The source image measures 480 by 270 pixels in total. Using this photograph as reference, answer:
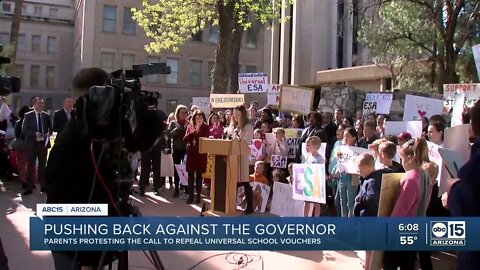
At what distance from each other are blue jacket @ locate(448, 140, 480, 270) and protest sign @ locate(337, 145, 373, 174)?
414cm

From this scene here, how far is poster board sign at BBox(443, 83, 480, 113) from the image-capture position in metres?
10.6

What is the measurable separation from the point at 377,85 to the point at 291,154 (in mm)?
23036

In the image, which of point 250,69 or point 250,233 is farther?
point 250,69

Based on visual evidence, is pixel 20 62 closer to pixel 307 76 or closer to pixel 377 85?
pixel 307 76

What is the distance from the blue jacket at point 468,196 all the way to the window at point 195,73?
42961 mm

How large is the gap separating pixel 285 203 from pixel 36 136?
524cm

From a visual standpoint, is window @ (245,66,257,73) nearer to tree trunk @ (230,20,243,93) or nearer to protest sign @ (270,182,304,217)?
tree trunk @ (230,20,243,93)

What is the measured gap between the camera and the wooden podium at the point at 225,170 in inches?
316

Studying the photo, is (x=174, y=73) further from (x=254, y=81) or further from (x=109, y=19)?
(x=254, y=81)

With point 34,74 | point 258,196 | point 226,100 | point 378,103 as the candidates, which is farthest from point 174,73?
point 258,196

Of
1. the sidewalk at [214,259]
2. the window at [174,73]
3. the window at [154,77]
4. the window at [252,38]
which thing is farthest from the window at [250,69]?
the sidewalk at [214,259]

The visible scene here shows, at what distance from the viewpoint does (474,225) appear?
10.4 feet

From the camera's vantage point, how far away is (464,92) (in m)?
10.4

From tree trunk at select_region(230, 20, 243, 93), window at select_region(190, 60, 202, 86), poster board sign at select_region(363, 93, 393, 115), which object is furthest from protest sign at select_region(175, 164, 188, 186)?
window at select_region(190, 60, 202, 86)
